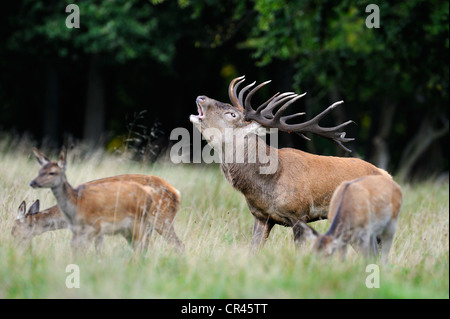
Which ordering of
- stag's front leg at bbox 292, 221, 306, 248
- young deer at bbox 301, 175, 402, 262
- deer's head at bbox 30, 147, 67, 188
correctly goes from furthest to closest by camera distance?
1. stag's front leg at bbox 292, 221, 306, 248
2. deer's head at bbox 30, 147, 67, 188
3. young deer at bbox 301, 175, 402, 262

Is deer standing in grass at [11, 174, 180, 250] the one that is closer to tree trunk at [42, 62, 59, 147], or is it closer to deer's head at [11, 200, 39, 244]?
deer's head at [11, 200, 39, 244]

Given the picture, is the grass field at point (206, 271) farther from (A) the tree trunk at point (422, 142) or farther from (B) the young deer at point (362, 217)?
(A) the tree trunk at point (422, 142)

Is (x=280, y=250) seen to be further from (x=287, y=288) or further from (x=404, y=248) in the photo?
(x=404, y=248)

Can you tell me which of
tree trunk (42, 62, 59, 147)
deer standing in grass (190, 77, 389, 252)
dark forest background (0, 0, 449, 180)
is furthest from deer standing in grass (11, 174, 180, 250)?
tree trunk (42, 62, 59, 147)

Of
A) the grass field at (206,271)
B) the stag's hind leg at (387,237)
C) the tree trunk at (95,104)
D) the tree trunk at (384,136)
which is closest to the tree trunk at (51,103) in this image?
the tree trunk at (95,104)

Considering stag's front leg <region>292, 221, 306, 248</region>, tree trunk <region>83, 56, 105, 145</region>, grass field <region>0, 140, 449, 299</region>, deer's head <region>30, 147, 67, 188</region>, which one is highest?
tree trunk <region>83, 56, 105, 145</region>

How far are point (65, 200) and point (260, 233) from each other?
2219 millimetres

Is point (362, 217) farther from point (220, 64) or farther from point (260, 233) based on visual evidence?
point (220, 64)

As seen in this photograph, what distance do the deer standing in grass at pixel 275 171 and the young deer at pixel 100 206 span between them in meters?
1.18

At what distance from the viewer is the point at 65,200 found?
18.8 ft

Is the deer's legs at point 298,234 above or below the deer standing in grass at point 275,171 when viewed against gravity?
below

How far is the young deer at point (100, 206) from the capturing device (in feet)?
18.6

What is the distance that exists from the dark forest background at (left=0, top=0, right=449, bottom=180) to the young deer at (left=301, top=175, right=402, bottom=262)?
19.4 ft

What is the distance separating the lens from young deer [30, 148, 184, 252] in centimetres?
568
